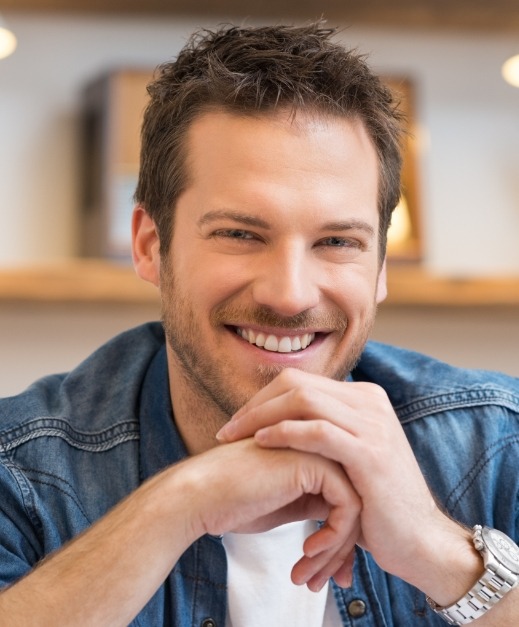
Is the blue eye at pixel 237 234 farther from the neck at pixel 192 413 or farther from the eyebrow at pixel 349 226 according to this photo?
the neck at pixel 192 413

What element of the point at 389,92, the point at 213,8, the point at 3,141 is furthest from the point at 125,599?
the point at 213,8

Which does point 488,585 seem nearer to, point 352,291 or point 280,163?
point 352,291

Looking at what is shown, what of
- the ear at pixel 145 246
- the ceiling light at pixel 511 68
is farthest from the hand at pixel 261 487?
the ceiling light at pixel 511 68

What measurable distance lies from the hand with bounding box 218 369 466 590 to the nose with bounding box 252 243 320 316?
12 centimetres

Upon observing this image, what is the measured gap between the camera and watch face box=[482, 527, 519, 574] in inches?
42.8

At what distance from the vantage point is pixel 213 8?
2.20 m

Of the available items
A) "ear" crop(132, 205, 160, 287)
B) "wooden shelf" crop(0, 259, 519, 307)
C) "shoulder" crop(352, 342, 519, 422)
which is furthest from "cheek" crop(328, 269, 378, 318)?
"wooden shelf" crop(0, 259, 519, 307)

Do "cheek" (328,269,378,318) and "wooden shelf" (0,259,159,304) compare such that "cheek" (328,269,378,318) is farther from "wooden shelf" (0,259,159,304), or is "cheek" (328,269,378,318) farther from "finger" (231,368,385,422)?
"wooden shelf" (0,259,159,304)

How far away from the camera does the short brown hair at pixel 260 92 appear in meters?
1.26

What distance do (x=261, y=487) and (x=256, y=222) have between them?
0.36 m

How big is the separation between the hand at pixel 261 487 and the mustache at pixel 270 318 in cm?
20

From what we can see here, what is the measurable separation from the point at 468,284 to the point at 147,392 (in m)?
1.03

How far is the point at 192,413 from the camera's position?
1355mm

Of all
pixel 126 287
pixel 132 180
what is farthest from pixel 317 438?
pixel 132 180
